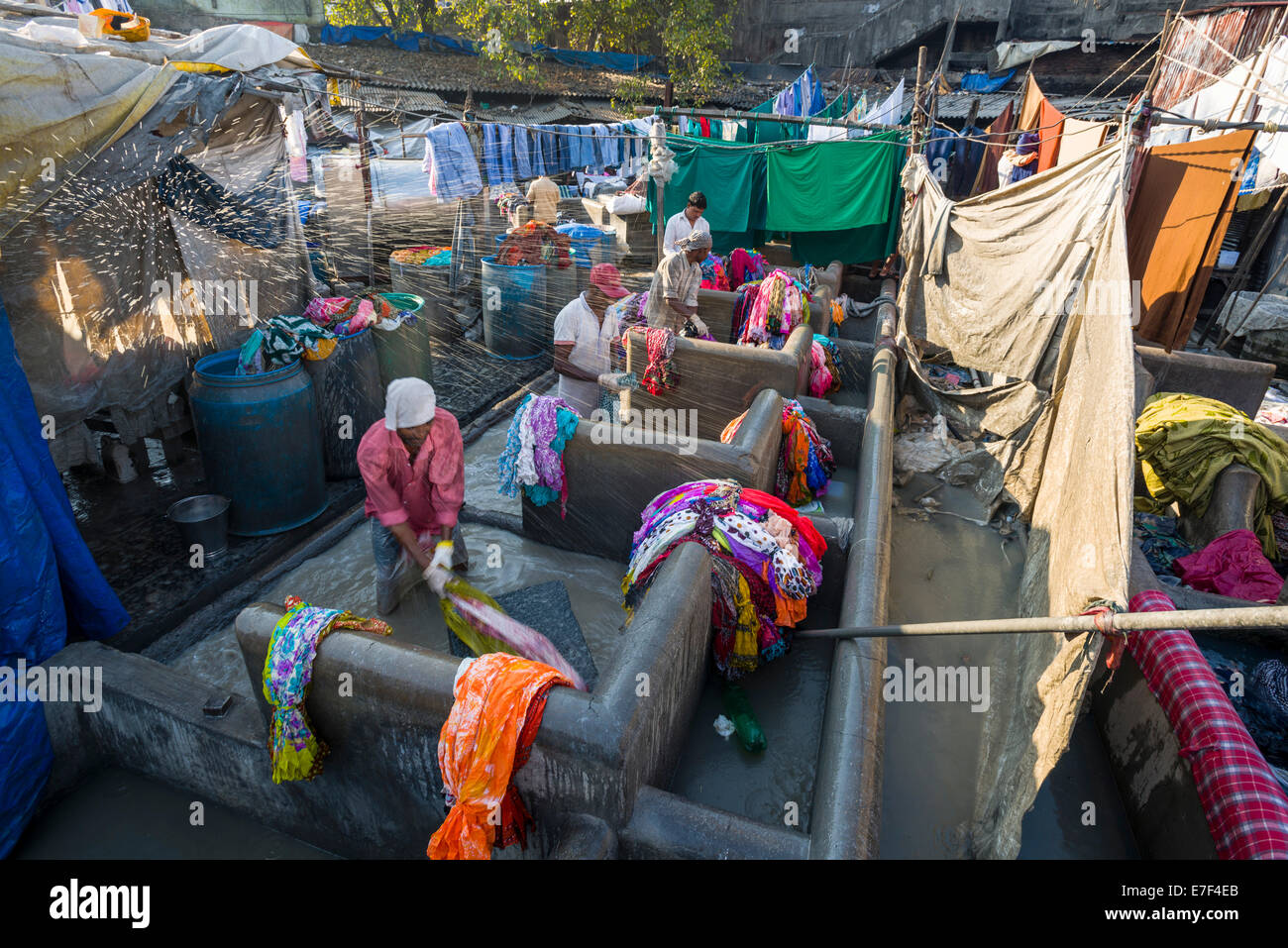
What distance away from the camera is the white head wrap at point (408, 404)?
3.63 metres

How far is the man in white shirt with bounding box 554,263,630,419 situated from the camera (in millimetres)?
5633

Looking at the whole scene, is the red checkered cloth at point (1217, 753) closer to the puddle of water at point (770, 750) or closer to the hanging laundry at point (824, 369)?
the puddle of water at point (770, 750)

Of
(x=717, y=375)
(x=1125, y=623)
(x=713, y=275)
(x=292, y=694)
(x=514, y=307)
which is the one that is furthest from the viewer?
(x=514, y=307)

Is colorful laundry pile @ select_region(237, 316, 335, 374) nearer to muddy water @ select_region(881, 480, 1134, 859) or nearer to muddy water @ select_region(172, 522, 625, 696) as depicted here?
muddy water @ select_region(172, 522, 625, 696)

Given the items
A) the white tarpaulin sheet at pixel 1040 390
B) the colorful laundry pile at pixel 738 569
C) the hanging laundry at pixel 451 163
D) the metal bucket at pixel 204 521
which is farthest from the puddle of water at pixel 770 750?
the hanging laundry at pixel 451 163

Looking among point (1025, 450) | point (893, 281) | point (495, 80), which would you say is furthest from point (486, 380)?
point (495, 80)

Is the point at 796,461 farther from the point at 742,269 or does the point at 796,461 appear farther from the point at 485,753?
the point at 742,269

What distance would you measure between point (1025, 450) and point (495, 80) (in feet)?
68.8

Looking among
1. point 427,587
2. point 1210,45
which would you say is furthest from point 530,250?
point 1210,45

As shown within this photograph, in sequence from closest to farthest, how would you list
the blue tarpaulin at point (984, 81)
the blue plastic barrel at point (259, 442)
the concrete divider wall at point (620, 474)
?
1. the concrete divider wall at point (620, 474)
2. the blue plastic barrel at point (259, 442)
3. the blue tarpaulin at point (984, 81)

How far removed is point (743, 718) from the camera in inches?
142

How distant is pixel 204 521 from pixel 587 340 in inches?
122

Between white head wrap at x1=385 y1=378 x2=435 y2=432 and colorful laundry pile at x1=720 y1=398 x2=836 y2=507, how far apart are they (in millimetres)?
2474

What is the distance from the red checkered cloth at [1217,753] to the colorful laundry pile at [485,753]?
267 centimetres
